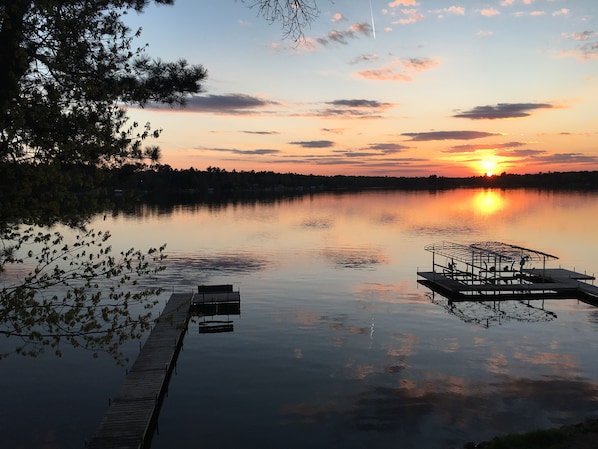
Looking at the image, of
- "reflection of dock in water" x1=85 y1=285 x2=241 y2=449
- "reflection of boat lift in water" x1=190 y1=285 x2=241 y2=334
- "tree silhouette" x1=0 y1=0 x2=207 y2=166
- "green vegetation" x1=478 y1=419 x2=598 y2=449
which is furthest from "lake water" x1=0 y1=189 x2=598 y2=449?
"tree silhouette" x1=0 y1=0 x2=207 y2=166

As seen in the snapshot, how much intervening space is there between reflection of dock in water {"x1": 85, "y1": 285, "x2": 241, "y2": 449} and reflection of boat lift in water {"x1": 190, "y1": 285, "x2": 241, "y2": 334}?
1664 mm

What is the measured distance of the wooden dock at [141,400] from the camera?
63.7 feet

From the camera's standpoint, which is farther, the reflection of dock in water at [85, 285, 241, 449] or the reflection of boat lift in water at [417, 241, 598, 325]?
the reflection of boat lift in water at [417, 241, 598, 325]

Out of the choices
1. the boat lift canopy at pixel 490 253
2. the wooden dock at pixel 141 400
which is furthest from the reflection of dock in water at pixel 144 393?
the boat lift canopy at pixel 490 253

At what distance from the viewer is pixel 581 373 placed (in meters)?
29.7

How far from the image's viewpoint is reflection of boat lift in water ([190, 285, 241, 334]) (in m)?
42.0

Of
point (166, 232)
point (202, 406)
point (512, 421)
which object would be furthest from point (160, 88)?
point (166, 232)

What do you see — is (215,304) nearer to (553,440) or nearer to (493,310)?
(493,310)

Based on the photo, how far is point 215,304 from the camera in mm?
45656

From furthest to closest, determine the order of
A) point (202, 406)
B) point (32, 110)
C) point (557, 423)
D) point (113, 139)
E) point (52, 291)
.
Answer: point (52, 291)
point (202, 406)
point (557, 423)
point (113, 139)
point (32, 110)

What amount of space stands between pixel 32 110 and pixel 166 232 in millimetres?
97314

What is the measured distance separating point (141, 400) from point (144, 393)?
822 mm

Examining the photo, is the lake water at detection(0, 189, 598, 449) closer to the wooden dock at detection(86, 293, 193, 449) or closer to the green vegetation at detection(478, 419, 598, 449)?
the wooden dock at detection(86, 293, 193, 449)

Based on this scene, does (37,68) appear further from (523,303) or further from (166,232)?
(166,232)
